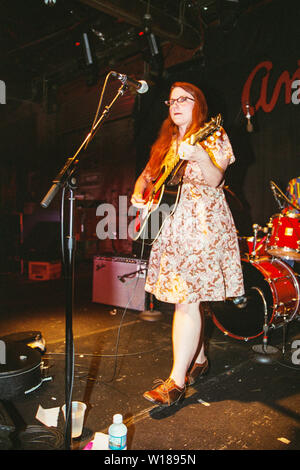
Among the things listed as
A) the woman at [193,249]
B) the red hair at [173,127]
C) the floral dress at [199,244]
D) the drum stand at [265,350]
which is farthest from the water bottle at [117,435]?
the drum stand at [265,350]

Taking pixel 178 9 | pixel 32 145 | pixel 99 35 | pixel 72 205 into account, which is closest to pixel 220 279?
pixel 72 205

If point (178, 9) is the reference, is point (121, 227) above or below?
below

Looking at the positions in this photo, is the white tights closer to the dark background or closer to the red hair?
the red hair

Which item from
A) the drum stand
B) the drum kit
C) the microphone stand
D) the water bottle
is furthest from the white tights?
the drum kit

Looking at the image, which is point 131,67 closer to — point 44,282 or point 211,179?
point 44,282

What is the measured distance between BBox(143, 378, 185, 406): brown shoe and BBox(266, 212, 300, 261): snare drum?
1.54 meters

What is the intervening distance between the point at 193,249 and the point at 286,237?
137 centimetres

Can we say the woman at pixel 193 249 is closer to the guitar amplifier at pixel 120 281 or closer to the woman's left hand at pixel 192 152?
the woman's left hand at pixel 192 152

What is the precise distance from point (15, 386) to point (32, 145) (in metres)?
8.42

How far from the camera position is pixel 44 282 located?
239 inches

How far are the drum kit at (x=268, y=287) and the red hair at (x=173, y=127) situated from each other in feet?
4.28

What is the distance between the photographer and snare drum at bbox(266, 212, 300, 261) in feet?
9.52

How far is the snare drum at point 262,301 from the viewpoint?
9.59ft

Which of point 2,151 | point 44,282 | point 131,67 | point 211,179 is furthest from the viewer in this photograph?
point 2,151
